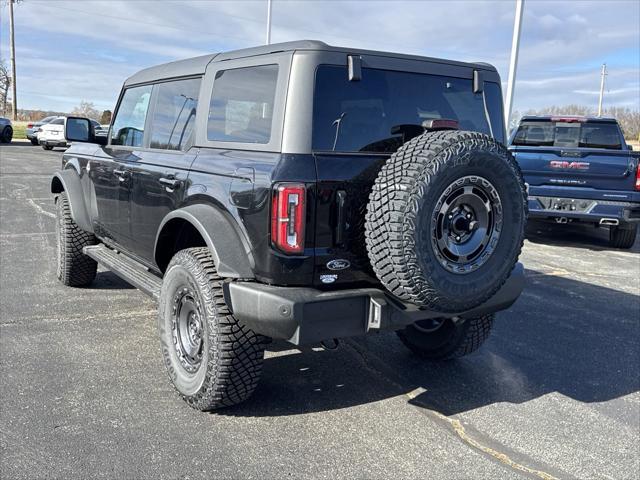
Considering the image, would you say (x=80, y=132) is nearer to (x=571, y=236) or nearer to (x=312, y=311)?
(x=312, y=311)

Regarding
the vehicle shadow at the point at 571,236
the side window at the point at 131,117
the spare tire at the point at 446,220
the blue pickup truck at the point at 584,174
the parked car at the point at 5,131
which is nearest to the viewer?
the spare tire at the point at 446,220

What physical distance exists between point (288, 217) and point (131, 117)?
2.53m

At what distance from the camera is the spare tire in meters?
2.81

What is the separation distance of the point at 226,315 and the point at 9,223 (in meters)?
7.19

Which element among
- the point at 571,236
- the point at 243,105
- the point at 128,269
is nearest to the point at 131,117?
the point at 128,269

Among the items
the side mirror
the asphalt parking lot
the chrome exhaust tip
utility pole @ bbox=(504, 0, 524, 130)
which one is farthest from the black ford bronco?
utility pole @ bbox=(504, 0, 524, 130)

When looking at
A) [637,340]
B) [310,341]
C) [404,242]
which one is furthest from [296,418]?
[637,340]

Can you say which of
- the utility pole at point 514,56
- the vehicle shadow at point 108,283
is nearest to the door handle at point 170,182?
the vehicle shadow at point 108,283

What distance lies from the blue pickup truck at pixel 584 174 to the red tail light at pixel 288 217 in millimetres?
6667

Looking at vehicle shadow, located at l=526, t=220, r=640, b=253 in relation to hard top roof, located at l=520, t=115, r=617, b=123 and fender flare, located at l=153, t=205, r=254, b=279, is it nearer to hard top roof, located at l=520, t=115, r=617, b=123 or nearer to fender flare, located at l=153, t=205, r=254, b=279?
hard top roof, located at l=520, t=115, r=617, b=123

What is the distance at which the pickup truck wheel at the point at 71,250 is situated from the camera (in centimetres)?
546

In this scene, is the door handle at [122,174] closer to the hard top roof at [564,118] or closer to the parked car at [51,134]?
the hard top roof at [564,118]

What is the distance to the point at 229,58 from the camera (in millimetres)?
3586

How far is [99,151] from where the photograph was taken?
16.6 ft
